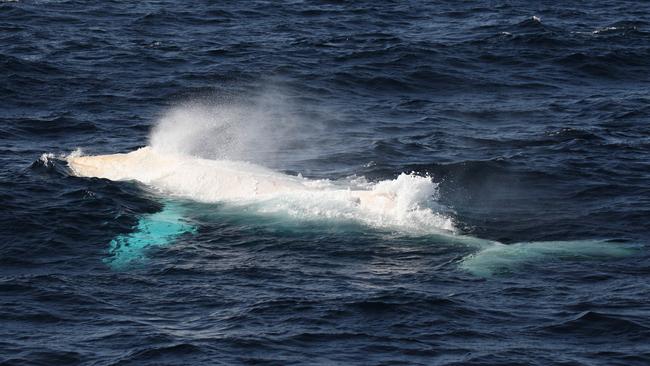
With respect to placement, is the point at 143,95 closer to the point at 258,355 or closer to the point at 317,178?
the point at 317,178

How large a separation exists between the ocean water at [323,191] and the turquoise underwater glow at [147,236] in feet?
0.33

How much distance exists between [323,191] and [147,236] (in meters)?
6.31

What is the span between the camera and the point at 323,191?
37.6m

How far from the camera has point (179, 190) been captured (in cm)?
3978

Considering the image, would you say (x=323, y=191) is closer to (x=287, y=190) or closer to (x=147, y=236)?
(x=287, y=190)

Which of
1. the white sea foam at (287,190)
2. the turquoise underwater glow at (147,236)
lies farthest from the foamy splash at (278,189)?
the turquoise underwater glow at (147,236)

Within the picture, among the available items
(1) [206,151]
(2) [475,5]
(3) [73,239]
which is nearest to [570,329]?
(3) [73,239]

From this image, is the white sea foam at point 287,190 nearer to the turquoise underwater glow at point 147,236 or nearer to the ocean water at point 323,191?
the ocean water at point 323,191

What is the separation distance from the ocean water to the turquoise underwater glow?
0.10 meters

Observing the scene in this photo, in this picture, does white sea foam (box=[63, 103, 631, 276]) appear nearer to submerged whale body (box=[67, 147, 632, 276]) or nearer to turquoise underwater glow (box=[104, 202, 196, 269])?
submerged whale body (box=[67, 147, 632, 276])

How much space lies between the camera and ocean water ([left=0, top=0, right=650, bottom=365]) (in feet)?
90.9

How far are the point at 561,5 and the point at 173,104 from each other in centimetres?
3455

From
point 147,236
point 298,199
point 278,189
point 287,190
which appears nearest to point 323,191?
point 298,199

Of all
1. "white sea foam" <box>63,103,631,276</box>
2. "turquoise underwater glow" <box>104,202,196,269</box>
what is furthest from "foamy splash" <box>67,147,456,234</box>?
"turquoise underwater glow" <box>104,202,196,269</box>
